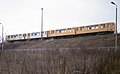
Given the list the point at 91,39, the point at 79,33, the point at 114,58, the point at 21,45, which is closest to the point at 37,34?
the point at 21,45

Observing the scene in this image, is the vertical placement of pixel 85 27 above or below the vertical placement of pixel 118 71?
above

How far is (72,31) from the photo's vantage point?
3897cm

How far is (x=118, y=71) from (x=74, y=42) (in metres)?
27.1

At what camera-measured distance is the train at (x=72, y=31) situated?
33191 millimetres

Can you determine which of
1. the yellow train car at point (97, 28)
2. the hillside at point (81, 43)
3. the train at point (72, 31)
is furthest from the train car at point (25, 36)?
the yellow train car at point (97, 28)

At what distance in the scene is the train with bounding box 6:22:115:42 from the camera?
109 feet

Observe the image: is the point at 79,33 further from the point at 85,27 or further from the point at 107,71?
the point at 107,71

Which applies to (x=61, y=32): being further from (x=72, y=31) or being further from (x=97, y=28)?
(x=97, y=28)

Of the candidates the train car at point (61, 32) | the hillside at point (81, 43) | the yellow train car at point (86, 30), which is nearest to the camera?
the hillside at point (81, 43)

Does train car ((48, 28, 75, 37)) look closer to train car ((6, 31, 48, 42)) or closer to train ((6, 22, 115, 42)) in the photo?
train ((6, 22, 115, 42))

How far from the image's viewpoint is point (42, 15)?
43562 mm

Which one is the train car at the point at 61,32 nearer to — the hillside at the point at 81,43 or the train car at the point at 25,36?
the train car at the point at 25,36

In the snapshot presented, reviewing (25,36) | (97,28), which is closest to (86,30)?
(97,28)

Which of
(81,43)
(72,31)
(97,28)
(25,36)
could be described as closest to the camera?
(81,43)
